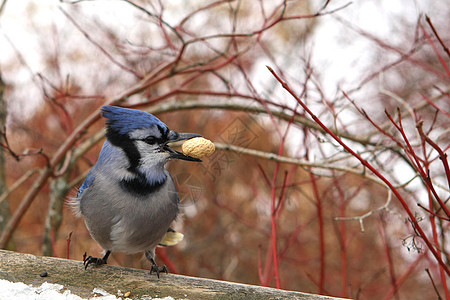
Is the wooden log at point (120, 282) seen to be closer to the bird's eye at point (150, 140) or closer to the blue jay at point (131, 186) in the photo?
the blue jay at point (131, 186)

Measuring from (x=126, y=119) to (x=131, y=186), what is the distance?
0.27 meters

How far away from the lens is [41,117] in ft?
13.5

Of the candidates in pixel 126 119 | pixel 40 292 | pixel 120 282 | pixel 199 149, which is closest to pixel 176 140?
pixel 199 149

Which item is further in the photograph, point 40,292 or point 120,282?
point 120,282

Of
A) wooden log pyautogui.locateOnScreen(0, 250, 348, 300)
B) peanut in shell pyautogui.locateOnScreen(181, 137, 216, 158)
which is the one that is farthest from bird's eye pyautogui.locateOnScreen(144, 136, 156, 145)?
wooden log pyautogui.locateOnScreen(0, 250, 348, 300)

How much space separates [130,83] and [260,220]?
5.36 feet

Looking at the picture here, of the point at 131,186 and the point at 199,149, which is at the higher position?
the point at 199,149

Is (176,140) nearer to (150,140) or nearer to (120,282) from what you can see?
(150,140)

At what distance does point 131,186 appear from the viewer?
1.74m

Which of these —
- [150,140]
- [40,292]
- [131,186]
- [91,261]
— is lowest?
[40,292]

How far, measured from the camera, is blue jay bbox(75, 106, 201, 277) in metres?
1.66

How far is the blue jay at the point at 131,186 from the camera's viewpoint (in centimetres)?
166

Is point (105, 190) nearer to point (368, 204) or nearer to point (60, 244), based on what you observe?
point (60, 244)

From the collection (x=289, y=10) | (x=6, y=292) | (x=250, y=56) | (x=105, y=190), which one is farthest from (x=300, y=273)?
(x=6, y=292)
